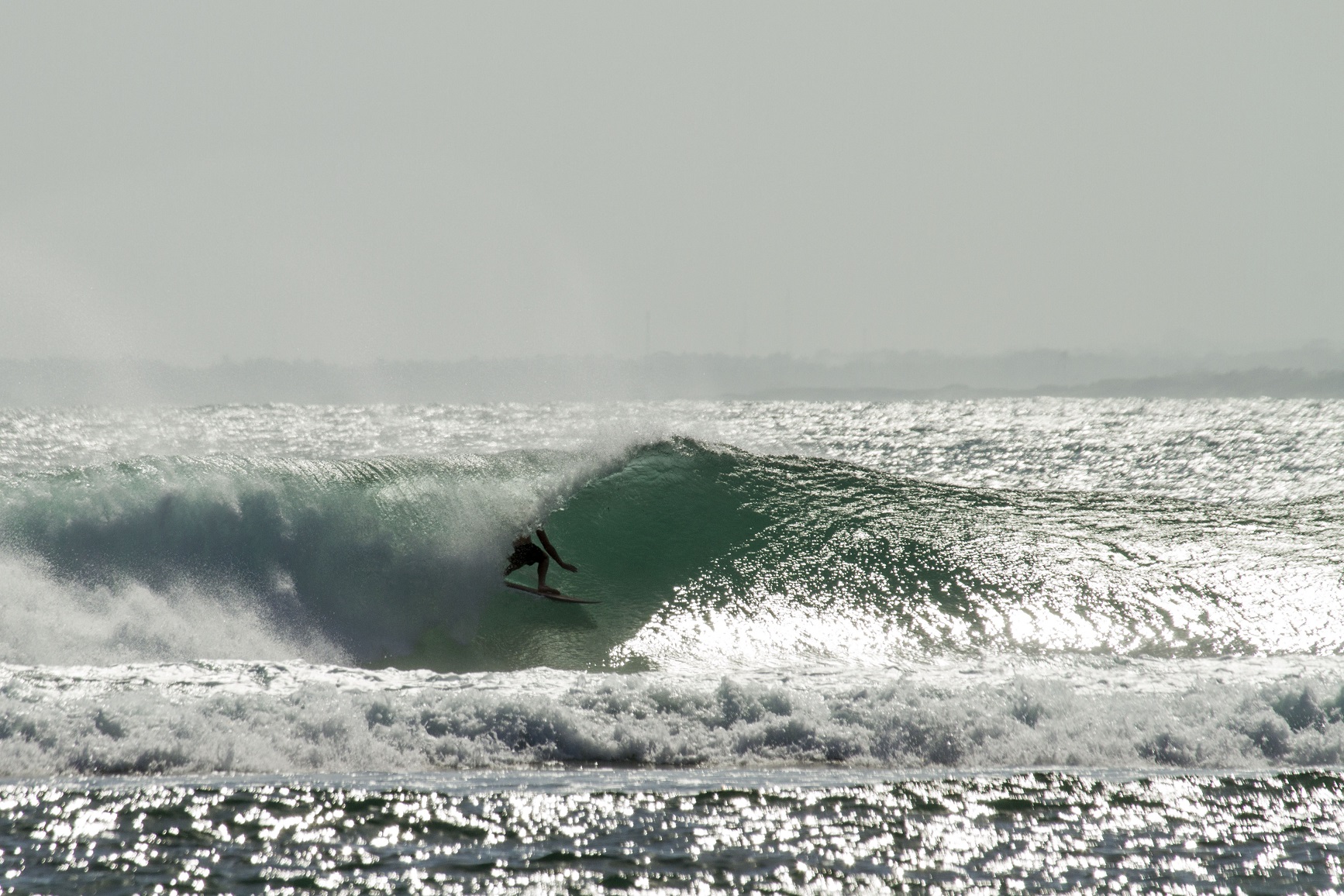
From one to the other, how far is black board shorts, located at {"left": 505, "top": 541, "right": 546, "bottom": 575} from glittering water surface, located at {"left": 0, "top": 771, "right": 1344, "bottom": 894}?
176 inches

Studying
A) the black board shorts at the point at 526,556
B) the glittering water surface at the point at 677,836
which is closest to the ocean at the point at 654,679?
the glittering water surface at the point at 677,836

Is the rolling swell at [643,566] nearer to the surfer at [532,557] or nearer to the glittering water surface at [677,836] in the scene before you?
the surfer at [532,557]

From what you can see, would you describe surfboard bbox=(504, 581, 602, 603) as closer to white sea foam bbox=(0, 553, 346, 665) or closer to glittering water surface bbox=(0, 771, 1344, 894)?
white sea foam bbox=(0, 553, 346, 665)

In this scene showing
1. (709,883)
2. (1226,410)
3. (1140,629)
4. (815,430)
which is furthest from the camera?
(1226,410)

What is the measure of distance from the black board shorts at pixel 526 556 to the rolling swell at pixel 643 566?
0.31 metres

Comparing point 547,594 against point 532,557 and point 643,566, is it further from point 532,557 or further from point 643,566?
point 643,566

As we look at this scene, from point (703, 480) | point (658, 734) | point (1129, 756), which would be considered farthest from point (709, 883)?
point (703, 480)

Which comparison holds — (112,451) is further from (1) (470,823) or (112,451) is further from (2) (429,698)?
(1) (470,823)

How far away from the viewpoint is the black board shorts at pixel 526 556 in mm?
9312

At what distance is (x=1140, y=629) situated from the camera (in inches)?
335

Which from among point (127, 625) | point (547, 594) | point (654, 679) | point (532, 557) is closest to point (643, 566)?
point (532, 557)

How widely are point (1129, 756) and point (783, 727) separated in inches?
76.8

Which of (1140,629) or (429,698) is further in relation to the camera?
(1140,629)

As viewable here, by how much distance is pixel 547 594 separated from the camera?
8992 mm
